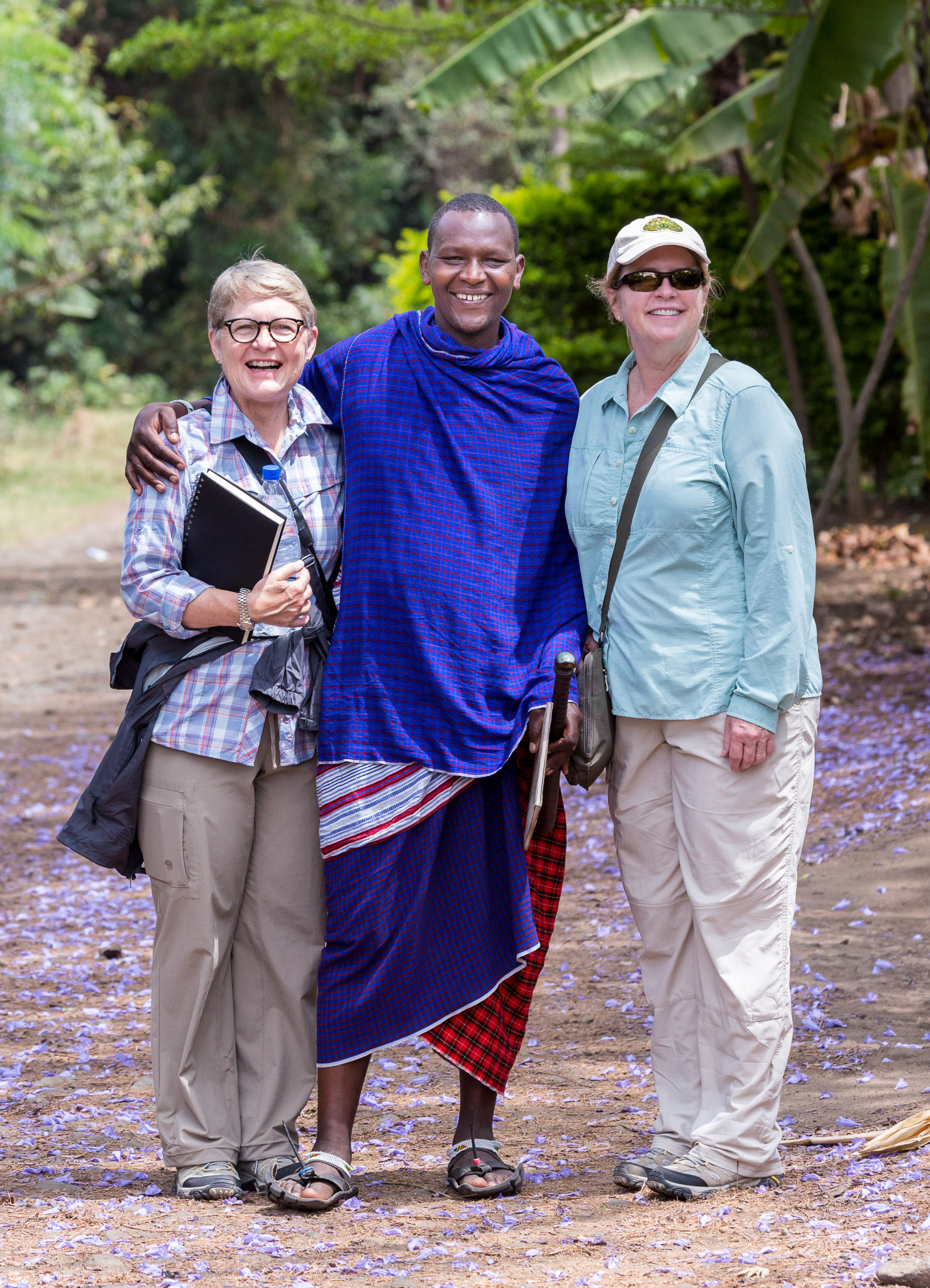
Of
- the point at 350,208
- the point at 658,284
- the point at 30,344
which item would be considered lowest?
the point at 658,284

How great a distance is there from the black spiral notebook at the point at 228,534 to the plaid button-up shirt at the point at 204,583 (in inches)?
1.4

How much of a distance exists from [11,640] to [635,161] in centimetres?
784

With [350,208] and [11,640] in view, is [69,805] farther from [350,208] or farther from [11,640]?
[350,208]

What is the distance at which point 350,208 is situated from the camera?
30016 millimetres

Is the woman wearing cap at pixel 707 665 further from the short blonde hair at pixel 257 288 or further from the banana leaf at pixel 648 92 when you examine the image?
the banana leaf at pixel 648 92

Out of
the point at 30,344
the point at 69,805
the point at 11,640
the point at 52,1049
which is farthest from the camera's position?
the point at 30,344

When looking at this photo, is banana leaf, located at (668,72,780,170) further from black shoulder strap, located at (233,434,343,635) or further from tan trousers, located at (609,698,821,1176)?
tan trousers, located at (609,698,821,1176)

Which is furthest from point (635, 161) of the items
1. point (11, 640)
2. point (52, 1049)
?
point (52, 1049)

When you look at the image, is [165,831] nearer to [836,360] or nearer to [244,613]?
[244,613]

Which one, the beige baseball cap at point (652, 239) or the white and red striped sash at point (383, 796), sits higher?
the beige baseball cap at point (652, 239)

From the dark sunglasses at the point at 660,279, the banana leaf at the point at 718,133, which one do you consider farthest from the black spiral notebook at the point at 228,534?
the banana leaf at the point at 718,133

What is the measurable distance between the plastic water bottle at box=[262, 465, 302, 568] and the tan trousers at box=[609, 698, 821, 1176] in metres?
0.83

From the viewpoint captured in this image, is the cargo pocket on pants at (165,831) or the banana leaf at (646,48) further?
the banana leaf at (646,48)

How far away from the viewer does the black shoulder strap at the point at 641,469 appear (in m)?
3.11
